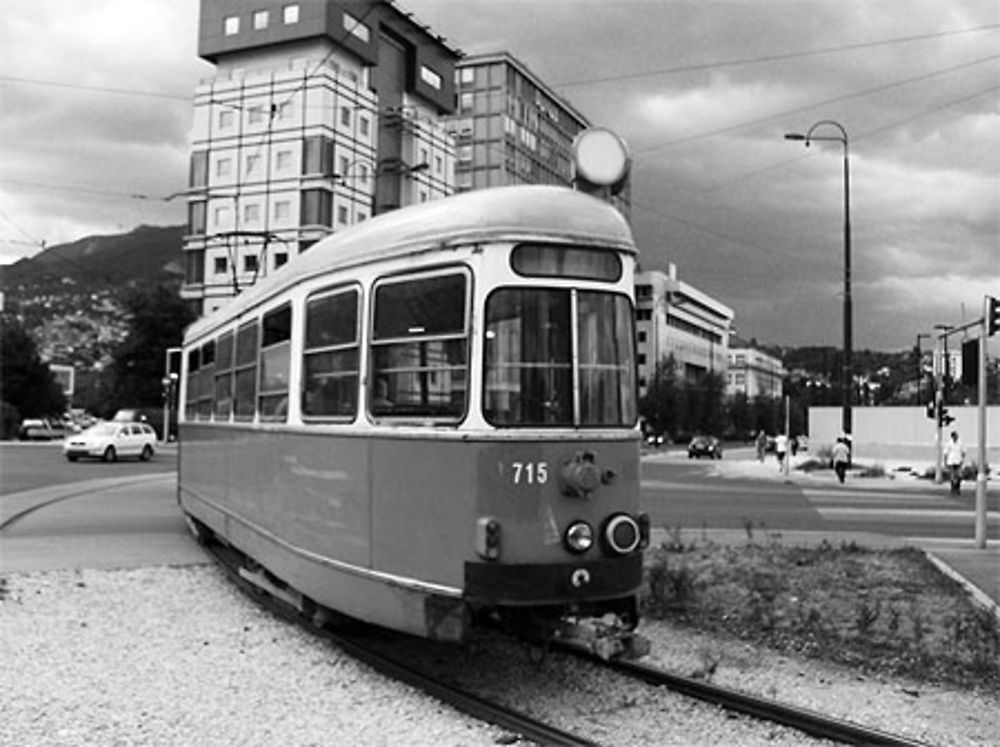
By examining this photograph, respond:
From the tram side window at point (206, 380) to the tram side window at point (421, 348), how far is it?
17.2 feet

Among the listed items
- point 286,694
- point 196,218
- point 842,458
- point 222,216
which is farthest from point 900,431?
point 196,218

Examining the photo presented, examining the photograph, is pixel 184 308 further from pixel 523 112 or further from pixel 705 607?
pixel 705 607

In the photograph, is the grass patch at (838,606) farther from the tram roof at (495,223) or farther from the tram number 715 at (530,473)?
the tram roof at (495,223)

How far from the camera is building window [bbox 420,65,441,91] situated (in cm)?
7069

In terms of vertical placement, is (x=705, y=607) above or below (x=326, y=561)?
below

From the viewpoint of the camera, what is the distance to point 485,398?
623 centimetres

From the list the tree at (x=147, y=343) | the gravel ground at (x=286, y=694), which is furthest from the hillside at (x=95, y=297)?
the gravel ground at (x=286, y=694)

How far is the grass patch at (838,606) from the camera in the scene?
Answer: 305 inches

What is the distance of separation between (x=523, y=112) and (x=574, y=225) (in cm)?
7911

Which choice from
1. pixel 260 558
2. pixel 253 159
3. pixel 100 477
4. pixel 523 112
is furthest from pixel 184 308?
pixel 260 558

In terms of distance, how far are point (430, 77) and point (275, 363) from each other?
218 feet

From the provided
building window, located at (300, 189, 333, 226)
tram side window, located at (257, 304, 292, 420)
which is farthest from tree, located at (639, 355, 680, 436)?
tram side window, located at (257, 304, 292, 420)

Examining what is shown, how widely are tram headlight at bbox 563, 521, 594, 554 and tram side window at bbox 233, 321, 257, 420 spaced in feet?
12.6

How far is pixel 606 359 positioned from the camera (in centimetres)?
653
